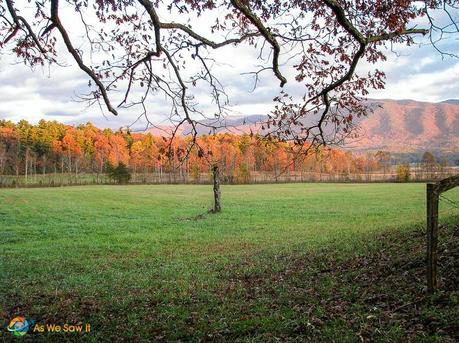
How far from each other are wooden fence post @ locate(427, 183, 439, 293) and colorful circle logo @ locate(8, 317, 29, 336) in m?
6.42

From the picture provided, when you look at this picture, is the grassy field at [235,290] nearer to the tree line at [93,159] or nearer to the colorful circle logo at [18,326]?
the colorful circle logo at [18,326]

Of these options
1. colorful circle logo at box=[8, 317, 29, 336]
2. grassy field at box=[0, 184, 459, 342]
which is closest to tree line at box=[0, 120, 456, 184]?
grassy field at box=[0, 184, 459, 342]

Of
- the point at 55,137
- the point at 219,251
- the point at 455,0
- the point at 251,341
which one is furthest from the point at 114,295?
the point at 55,137

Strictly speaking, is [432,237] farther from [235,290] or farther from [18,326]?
[18,326]

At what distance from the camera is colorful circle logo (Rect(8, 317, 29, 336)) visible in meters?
6.52

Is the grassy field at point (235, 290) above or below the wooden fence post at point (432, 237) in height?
below

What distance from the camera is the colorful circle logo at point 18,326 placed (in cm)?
652

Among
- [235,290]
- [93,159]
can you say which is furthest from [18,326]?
[93,159]

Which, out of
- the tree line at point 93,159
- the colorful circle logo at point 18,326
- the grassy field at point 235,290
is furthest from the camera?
the tree line at point 93,159

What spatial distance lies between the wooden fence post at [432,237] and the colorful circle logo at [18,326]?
642 centimetres

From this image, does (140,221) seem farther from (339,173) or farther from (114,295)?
(339,173)

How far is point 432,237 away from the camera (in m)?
6.44

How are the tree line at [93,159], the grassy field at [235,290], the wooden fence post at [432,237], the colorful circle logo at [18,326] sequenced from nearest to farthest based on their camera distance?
1. the grassy field at [235,290]
2. the wooden fence post at [432,237]
3. the colorful circle logo at [18,326]
4. the tree line at [93,159]

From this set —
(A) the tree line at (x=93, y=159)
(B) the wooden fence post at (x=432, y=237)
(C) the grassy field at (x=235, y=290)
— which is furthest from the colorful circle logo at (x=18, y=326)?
(A) the tree line at (x=93, y=159)
